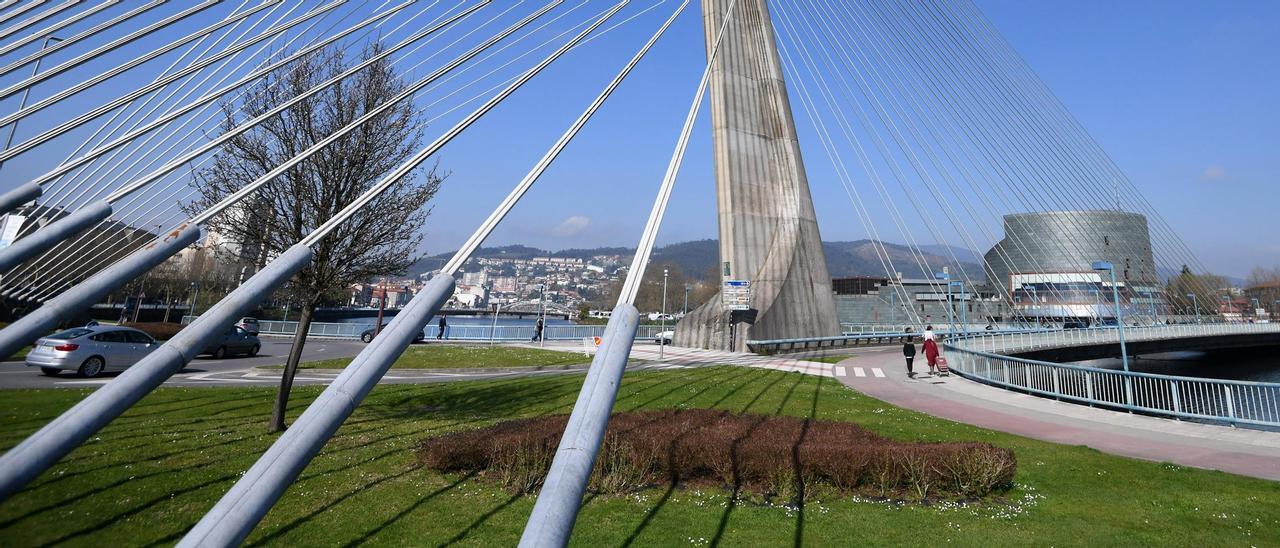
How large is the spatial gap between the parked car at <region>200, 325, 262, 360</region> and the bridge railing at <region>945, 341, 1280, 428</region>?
29.6m

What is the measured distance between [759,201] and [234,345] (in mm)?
26475

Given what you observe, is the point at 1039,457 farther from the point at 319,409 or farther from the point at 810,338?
the point at 810,338

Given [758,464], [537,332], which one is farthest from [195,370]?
[537,332]

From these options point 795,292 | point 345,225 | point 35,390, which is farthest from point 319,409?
point 795,292

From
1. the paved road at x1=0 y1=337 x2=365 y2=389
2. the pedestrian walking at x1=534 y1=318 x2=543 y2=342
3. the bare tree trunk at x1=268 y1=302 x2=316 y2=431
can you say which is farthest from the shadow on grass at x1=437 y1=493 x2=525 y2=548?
the pedestrian walking at x1=534 y1=318 x2=543 y2=342

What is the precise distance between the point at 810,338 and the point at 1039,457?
24470 mm

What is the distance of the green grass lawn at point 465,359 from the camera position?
74.9ft

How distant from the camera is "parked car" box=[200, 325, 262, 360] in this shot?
24.7 m

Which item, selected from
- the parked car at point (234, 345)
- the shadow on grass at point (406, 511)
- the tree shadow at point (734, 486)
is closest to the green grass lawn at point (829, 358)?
the tree shadow at point (734, 486)

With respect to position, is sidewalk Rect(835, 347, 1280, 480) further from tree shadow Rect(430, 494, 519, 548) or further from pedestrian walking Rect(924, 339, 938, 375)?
tree shadow Rect(430, 494, 519, 548)

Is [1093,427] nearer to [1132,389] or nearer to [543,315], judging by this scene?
[1132,389]

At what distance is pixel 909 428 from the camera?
1146 cm

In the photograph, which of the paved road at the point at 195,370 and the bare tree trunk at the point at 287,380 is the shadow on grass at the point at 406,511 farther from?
the paved road at the point at 195,370

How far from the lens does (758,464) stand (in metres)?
7.48
